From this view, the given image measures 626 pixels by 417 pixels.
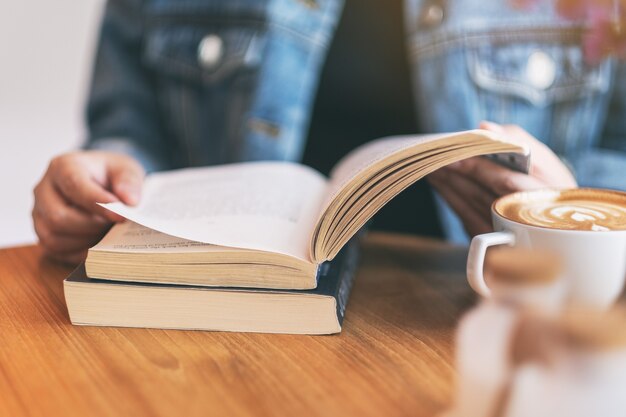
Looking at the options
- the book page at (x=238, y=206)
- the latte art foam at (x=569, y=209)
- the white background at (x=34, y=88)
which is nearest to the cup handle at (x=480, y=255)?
the latte art foam at (x=569, y=209)

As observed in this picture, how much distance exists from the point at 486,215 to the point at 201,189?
0.29 meters

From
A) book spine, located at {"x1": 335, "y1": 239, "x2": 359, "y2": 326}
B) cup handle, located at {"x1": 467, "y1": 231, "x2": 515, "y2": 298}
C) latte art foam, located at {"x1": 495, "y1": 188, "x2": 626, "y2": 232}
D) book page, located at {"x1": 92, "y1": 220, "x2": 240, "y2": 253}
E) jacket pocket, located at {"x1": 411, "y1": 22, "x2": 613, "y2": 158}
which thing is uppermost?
jacket pocket, located at {"x1": 411, "y1": 22, "x2": 613, "y2": 158}

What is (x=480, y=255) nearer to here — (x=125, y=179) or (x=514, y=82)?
(x=125, y=179)

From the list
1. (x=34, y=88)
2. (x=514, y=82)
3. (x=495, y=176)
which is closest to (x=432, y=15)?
(x=514, y=82)

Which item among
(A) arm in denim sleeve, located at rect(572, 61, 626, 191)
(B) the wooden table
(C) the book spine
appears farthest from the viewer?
(A) arm in denim sleeve, located at rect(572, 61, 626, 191)

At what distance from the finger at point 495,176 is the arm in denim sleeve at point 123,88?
23.9 inches

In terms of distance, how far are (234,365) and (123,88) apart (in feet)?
2.44

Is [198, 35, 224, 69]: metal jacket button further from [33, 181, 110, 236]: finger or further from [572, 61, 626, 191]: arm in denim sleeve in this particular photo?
[572, 61, 626, 191]: arm in denim sleeve

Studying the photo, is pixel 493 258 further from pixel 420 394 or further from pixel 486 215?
pixel 486 215

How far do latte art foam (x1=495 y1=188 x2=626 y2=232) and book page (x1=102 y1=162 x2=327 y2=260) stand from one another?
17cm

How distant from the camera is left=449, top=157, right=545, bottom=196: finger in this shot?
1.82ft

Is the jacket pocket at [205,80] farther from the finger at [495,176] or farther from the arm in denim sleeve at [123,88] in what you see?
the finger at [495,176]

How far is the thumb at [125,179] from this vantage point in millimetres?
646

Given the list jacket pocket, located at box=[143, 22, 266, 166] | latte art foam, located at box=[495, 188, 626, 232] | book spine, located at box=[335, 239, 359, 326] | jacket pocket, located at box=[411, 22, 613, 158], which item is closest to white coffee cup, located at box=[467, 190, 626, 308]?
latte art foam, located at box=[495, 188, 626, 232]
